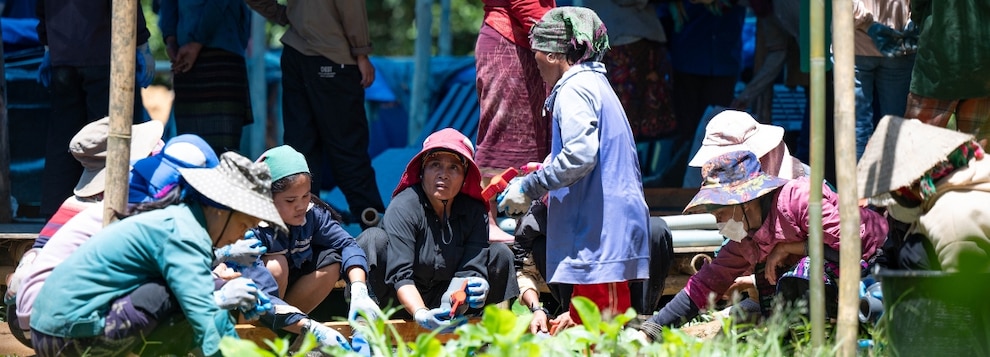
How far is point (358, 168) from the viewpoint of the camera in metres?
6.20

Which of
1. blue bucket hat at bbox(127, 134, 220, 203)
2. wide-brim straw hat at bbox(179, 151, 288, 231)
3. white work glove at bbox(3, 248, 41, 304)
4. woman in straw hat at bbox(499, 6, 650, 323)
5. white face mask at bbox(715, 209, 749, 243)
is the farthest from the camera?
white face mask at bbox(715, 209, 749, 243)

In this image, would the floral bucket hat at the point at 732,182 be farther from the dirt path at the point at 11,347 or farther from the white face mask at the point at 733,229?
the dirt path at the point at 11,347

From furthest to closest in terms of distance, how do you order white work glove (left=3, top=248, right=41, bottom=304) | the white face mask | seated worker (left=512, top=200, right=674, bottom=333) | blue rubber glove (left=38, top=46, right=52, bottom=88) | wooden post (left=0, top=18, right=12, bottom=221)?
wooden post (left=0, top=18, right=12, bottom=221) < blue rubber glove (left=38, top=46, right=52, bottom=88) < seated worker (left=512, top=200, right=674, bottom=333) < the white face mask < white work glove (left=3, top=248, right=41, bottom=304)

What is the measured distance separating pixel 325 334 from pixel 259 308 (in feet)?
1.29

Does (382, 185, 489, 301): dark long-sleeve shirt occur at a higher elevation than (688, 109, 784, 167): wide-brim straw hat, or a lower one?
lower

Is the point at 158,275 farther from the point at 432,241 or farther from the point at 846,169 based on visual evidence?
the point at 846,169

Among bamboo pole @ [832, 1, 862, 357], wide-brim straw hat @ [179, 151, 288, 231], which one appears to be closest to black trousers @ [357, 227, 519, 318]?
wide-brim straw hat @ [179, 151, 288, 231]

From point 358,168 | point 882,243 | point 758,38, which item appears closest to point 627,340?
point 882,243

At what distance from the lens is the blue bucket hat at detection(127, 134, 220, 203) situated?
4387mm

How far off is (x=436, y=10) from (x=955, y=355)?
52.7 ft

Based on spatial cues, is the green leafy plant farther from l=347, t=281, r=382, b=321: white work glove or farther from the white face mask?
l=347, t=281, r=382, b=321: white work glove

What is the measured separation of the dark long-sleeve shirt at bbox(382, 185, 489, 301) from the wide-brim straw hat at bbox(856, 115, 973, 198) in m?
1.76

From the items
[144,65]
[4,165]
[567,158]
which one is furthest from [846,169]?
[4,165]

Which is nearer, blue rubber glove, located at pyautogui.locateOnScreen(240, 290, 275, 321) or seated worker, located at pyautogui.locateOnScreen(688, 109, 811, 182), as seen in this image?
blue rubber glove, located at pyautogui.locateOnScreen(240, 290, 275, 321)
